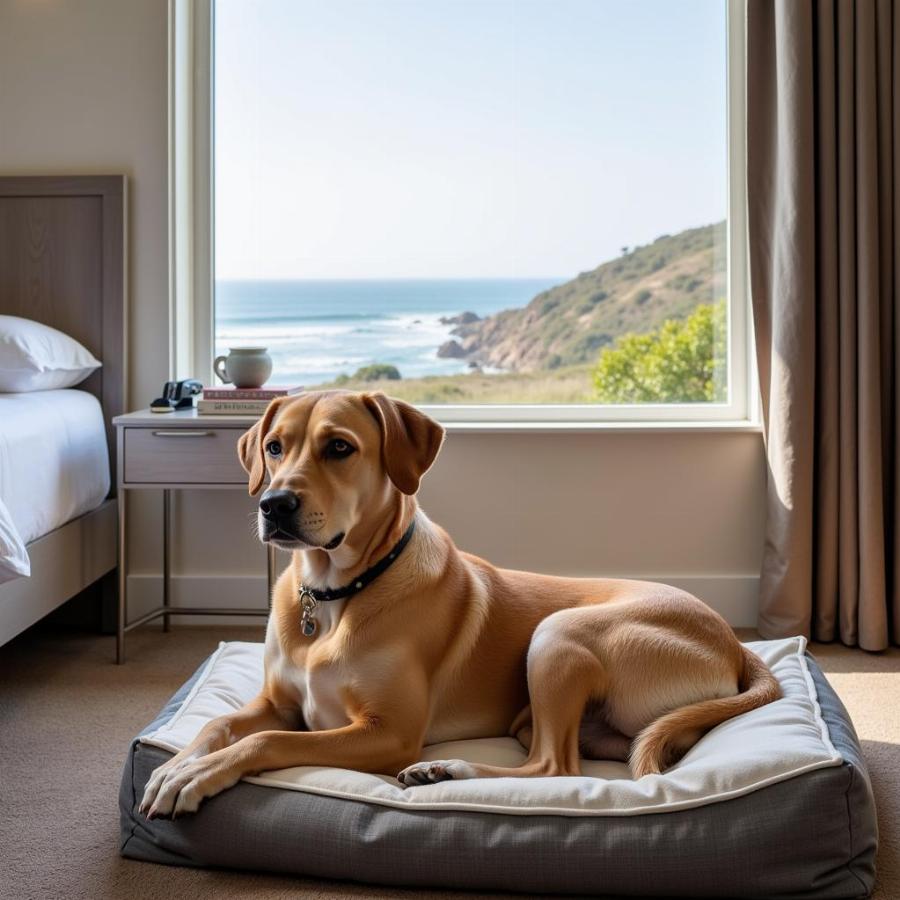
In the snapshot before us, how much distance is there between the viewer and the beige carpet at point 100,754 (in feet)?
6.26

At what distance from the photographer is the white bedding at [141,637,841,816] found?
1.87 meters

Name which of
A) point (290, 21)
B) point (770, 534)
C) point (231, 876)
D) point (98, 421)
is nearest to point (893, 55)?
point (770, 534)

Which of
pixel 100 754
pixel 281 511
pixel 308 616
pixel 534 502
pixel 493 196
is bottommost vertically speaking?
pixel 100 754

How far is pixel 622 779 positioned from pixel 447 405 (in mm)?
2127

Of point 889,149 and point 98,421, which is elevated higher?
point 889,149

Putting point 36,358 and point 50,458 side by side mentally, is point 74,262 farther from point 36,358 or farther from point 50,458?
point 50,458

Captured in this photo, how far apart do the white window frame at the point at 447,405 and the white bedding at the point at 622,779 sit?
5.75 feet

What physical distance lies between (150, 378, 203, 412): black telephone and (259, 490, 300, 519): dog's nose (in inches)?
61.3

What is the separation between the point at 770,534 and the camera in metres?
3.61

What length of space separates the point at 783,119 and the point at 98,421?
7.35 ft

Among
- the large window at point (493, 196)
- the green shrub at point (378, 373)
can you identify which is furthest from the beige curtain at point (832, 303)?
the green shrub at point (378, 373)

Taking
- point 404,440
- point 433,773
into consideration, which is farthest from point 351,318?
point 433,773

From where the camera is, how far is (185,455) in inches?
129

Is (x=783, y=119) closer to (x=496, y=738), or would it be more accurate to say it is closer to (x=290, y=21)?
(x=290, y=21)
